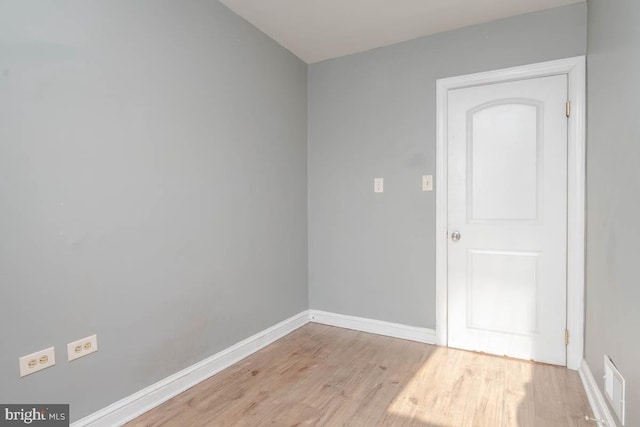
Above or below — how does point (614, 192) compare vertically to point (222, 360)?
above

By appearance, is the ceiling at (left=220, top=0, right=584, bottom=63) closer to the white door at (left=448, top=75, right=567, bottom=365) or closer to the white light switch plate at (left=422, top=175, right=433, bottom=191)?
the white door at (left=448, top=75, right=567, bottom=365)

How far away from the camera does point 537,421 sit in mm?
1800

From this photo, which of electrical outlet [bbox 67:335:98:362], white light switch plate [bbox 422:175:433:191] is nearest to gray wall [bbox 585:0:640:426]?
white light switch plate [bbox 422:175:433:191]

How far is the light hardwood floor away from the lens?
1.83 metres

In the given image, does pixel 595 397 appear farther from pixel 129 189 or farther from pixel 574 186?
pixel 129 189

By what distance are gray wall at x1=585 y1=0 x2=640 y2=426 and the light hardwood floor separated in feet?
1.19

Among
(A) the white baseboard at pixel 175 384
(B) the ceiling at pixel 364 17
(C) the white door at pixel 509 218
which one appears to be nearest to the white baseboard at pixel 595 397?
(C) the white door at pixel 509 218

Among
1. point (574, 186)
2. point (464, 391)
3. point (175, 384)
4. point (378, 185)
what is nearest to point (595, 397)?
point (464, 391)

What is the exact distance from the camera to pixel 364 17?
8.20 feet

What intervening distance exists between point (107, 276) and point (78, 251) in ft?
0.61

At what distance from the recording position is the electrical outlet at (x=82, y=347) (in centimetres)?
159

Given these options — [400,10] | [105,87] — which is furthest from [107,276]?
[400,10]

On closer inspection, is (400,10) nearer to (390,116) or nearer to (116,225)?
(390,116)

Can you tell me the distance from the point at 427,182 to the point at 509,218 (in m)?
0.63
